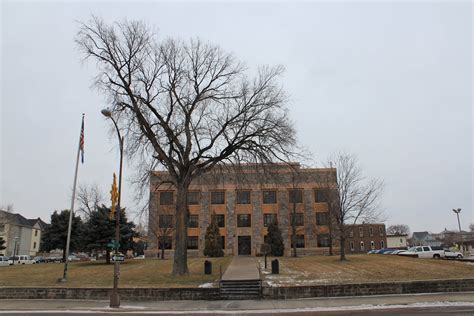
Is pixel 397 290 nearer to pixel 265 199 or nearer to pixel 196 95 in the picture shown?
pixel 196 95

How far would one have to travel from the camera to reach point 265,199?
63.5m

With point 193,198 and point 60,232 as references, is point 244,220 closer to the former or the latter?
point 193,198

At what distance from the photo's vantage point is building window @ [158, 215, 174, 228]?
180ft

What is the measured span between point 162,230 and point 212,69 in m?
33.6

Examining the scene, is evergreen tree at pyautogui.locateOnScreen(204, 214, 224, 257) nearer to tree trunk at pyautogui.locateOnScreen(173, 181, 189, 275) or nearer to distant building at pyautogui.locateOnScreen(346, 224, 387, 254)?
tree trunk at pyautogui.locateOnScreen(173, 181, 189, 275)

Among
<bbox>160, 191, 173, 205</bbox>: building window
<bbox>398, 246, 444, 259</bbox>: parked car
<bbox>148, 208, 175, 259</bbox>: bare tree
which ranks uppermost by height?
<bbox>160, 191, 173, 205</bbox>: building window

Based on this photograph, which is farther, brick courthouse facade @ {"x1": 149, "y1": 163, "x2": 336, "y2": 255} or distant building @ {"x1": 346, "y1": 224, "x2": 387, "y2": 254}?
distant building @ {"x1": 346, "y1": 224, "x2": 387, "y2": 254}

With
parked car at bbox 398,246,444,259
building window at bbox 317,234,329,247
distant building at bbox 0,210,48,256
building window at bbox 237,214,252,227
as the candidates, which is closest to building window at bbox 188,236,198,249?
building window at bbox 237,214,252,227

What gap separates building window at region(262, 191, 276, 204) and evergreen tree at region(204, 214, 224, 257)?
9686 mm

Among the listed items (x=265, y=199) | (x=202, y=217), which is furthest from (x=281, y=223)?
(x=202, y=217)

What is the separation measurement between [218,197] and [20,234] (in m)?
51.3

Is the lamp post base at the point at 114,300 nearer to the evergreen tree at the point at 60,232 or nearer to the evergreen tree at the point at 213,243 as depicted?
the evergreen tree at the point at 60,232

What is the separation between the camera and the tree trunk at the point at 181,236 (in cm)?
2631

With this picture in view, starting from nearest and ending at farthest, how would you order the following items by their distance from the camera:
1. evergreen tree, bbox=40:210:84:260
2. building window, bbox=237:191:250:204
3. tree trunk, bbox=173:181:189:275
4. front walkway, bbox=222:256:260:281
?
front walkway, bbox=222:256:260:281 < tree trunk, bbox=173:181:189:275 < evergreen tree, bbox=40:210:84:260 < building window, bbox=237:191:250:204
